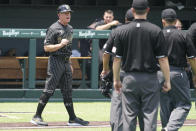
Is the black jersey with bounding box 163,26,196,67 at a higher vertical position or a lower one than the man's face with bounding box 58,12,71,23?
lower

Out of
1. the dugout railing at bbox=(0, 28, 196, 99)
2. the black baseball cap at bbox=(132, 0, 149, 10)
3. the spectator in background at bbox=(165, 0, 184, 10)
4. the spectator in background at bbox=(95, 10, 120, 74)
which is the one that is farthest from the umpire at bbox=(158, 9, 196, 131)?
the spectator in background at bbox=(165, 0, 184, 10)

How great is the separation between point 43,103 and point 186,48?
9.42 ft

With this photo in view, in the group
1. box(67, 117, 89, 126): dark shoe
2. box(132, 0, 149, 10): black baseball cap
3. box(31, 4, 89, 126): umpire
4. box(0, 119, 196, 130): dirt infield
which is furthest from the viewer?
box(67, 117, 89, 126): dark shoe

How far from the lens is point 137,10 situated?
284 inches

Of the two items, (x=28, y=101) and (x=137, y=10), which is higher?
(x=137, y=10)

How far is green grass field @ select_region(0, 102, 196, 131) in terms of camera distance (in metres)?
11.3

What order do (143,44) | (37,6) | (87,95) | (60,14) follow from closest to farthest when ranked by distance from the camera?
(143,44) < (60,14) < (87,95) < (37,6)

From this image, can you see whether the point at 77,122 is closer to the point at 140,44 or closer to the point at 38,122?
the point at 38,122

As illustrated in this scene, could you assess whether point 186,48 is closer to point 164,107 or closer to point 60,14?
point 164,107

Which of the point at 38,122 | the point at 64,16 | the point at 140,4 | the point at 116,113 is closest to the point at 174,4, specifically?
the point at 64,16

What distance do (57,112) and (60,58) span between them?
2233mm

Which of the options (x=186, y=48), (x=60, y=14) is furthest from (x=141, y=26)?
(x=60, y=14)

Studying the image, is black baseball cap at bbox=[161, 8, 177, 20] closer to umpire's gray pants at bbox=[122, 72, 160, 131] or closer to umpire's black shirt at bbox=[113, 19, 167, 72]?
umpire's black shirt at bbox=[113, 19, 167, 72]

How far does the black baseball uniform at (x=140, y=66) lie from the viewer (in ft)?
23.5
